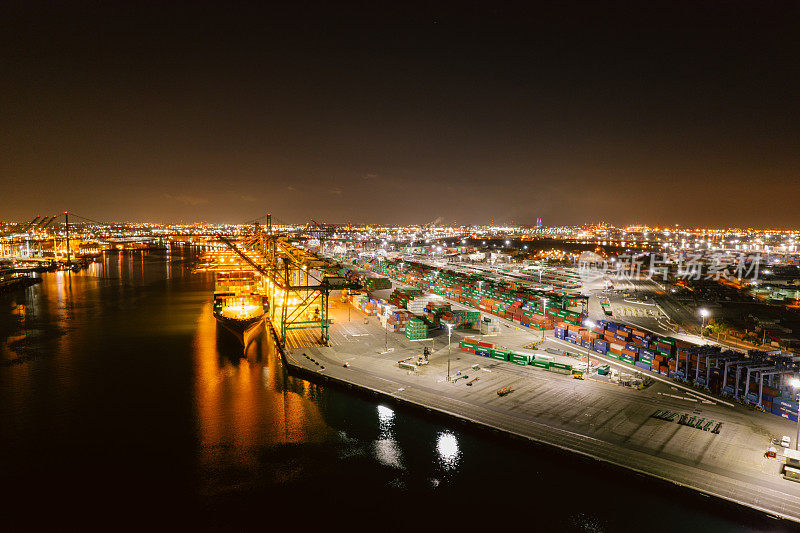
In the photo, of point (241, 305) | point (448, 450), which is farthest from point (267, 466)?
point (241, 305)

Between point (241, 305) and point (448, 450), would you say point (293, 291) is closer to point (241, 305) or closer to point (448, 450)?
point (241, 305)

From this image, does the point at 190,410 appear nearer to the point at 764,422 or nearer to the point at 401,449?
the point at 401,449

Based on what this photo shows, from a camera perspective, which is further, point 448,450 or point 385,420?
point 385,420

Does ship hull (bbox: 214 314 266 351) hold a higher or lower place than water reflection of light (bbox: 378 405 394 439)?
higher

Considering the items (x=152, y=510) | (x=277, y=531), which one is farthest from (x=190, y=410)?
(x=277, y=531)

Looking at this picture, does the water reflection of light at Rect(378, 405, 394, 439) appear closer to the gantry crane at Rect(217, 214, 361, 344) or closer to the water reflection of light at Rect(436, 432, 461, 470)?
the water reflection of light at Rect(436, 432, 461, 470)

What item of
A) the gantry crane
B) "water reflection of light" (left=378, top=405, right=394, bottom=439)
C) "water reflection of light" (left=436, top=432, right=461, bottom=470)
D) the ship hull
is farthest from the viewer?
the ship hull

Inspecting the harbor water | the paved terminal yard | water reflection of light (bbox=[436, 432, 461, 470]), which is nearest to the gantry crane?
the paved terminal yard
